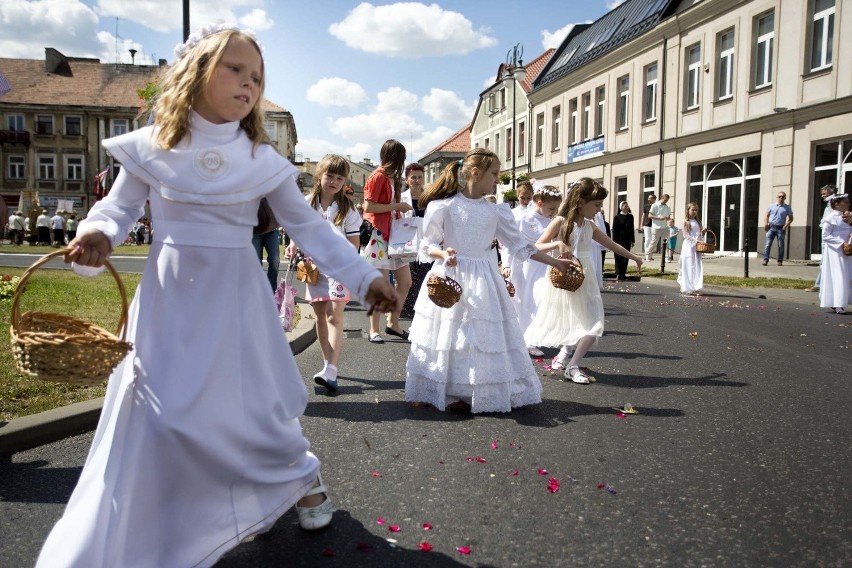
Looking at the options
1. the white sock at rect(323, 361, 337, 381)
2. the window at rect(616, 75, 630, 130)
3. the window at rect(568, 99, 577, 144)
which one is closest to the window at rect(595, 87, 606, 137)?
the window at rect(616, 75, 630, 130)

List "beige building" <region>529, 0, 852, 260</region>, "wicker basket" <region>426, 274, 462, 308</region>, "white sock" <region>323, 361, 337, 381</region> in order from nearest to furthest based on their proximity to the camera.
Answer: "wicker basket" <region>426, 274, 462, 308</region> < "white sock" <region>323, 361, 337, 381</region> < "beige building" <region>529, 0, 852, 260</region>

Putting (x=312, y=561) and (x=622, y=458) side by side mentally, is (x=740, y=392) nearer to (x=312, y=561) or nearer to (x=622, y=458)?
(x=622, y=458)

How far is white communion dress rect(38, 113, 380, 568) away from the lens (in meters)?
2.40

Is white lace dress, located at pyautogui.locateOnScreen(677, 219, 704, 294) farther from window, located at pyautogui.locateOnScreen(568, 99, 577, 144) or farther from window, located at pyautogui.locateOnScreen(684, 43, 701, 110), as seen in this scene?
window, located at pyautogui.locateOnScreen(568, 99, 577, 144)

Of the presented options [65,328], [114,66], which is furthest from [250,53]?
[114,66]

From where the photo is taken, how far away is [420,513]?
326 cm

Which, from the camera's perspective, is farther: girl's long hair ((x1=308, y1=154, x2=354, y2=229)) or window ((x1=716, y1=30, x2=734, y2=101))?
window ((x1=716, y1=30, x2=734, y2=101))

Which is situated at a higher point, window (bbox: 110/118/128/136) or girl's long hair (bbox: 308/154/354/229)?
window (bbox: 110/118/128/136)

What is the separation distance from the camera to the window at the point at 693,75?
2614 cm

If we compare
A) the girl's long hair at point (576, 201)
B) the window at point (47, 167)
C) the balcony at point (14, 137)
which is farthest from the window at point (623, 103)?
the balcony at point (14, 137)

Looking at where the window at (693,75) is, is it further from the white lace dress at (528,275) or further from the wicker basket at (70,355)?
the wicker basket at (70,355)

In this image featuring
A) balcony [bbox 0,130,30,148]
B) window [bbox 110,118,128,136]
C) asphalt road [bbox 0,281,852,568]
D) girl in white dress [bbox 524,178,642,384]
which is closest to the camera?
asphalt road [bbox 0,281,852,568]

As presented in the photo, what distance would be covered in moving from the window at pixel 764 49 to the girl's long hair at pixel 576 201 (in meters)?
18.8

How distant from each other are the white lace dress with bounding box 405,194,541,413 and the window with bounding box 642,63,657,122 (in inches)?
1002
